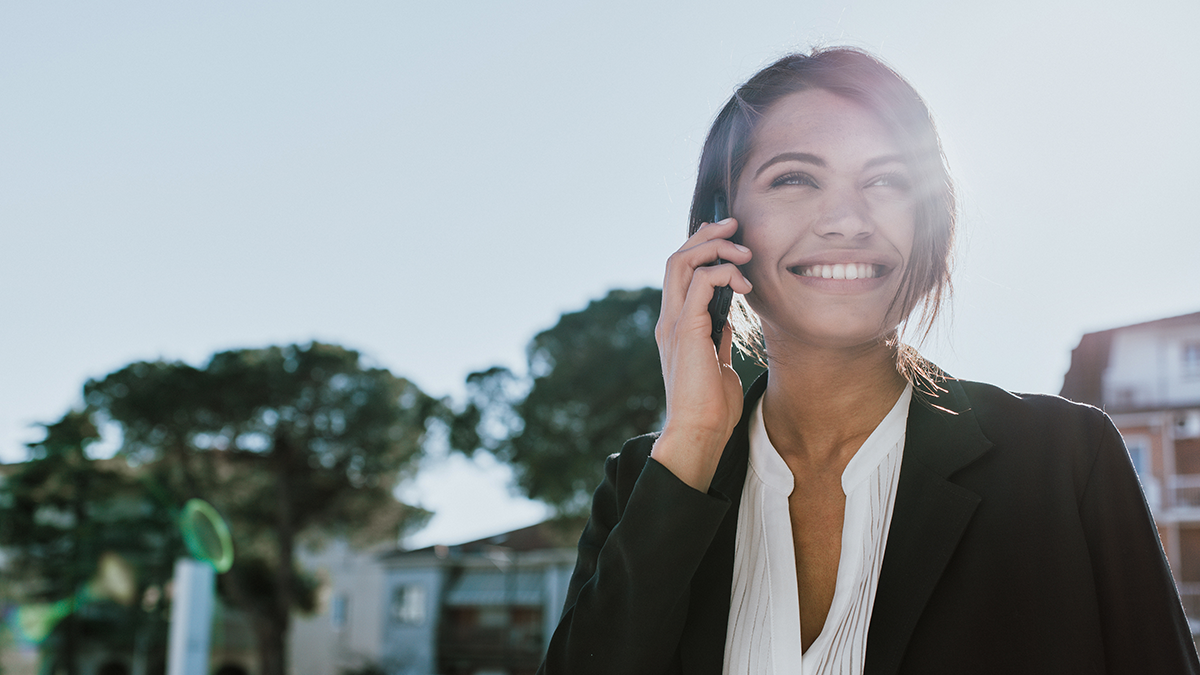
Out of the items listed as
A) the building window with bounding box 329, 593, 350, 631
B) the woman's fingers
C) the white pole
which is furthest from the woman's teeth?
the building window with bounding box 329, 593, 350, 631

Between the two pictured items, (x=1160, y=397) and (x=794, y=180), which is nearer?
(x=794, y=180)

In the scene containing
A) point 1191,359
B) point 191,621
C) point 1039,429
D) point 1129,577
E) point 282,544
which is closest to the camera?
point 1129,577

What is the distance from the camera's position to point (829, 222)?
1126 millimetres

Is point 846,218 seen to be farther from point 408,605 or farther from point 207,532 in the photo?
point 408,605

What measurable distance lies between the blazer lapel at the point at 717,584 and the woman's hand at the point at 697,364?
6 cm

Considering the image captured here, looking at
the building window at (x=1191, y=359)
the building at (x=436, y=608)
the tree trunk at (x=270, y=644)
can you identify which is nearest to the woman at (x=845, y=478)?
the building window at (x=1191, y=359)

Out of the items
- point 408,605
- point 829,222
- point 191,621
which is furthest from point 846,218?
point 408,605

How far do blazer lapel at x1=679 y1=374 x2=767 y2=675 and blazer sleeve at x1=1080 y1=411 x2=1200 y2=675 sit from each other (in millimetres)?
417

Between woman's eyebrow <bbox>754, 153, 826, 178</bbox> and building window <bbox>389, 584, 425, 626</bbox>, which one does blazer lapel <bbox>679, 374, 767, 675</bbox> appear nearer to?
woman's eyebrow <bbox>754, 153, 826, 178</bbox>

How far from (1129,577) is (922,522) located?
0.21 metres

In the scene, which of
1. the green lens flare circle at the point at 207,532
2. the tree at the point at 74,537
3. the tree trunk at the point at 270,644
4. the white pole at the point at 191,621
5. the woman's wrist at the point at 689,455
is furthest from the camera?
the tree trunk at the point at 270,644

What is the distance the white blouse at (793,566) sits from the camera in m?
1.03

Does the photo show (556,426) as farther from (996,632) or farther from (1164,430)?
(996,632)

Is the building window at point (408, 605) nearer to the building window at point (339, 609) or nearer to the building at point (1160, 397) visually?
the building window at point (339, 609)
